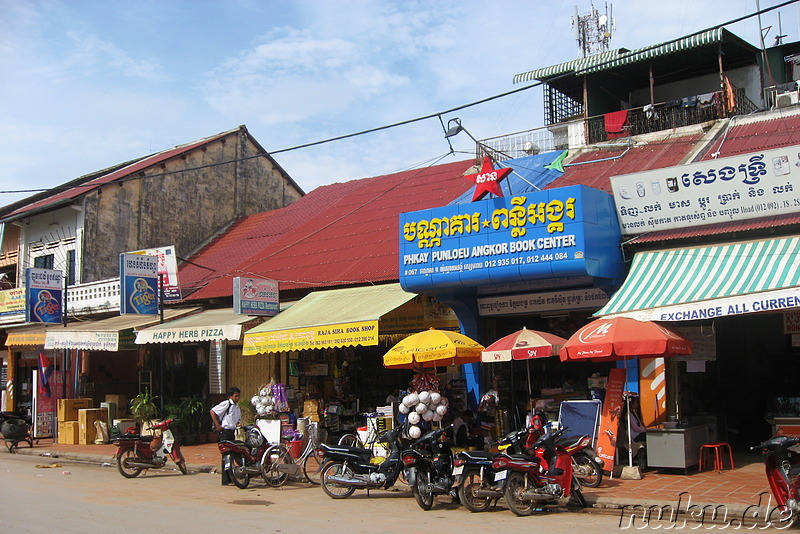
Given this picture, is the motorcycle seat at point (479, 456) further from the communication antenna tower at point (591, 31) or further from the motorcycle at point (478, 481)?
the communication antenna tower at point (591, 31)

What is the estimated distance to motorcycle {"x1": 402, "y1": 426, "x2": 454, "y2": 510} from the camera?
32.7 feet

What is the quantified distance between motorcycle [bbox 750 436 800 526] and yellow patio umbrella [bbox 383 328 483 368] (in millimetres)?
5315

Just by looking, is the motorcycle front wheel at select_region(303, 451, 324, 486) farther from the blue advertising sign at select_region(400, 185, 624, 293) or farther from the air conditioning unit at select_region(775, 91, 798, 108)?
the air conditioning unit at select_region(775, 91, 798, 108)

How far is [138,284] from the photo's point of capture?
1866 cm

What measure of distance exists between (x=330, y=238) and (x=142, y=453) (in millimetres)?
8371

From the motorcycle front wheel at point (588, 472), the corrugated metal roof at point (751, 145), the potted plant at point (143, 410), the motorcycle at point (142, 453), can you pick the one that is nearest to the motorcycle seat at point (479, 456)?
the motorcycle front wheel at point (588, 472)

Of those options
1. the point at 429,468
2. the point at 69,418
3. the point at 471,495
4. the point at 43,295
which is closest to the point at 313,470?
the point at 429,468

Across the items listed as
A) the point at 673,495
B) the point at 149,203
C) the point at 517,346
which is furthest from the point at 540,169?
the point at 149,203

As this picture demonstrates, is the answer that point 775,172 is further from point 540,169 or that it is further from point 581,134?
point 581,134

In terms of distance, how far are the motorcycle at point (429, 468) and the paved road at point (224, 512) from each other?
0.82 ft

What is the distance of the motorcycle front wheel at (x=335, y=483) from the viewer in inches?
432

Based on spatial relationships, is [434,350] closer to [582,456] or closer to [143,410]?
[582,456]

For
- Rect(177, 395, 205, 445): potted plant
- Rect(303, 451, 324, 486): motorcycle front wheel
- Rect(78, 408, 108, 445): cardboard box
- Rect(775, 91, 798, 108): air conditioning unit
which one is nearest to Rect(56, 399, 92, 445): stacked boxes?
Rect(78, 408, 108, 445): cardboard box

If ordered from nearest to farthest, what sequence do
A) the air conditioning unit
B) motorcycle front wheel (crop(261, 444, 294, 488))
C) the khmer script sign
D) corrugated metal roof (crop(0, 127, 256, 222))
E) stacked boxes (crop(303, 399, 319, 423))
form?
the khmer script sign < motorcycle front wheel (crop(261, 444, 294, 488)) < stacked boxes (crop(303, 399, 319, 423)) < the air conditioning unit < corrugated metal roof (crop(0, 127, 256, 222))
